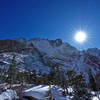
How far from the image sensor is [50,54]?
6103 centimetres

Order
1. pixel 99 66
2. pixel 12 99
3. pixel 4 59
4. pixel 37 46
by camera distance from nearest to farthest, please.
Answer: pixel 12 99, pixel 4 59, pixel 99 66, pixel 37 46

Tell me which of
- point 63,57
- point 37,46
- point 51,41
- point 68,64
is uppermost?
point 51,41

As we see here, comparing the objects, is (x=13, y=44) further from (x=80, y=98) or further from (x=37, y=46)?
(x=80, y=98)

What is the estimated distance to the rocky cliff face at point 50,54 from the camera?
161ft

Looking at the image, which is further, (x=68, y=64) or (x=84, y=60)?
(x=84, y=60)

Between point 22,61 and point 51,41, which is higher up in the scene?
point 51,41

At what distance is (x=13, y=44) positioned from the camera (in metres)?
70.8

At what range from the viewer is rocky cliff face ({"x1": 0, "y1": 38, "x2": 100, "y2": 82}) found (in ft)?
161

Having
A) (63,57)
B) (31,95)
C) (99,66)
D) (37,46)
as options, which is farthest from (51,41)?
(31,95)

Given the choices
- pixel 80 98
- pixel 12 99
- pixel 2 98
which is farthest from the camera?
pixel 12 99

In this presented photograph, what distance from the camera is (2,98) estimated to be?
749 centimetres

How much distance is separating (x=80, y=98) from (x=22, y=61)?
41.2m

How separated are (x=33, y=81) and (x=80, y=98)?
798 inches

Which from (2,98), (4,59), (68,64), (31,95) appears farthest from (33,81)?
(68,64)
